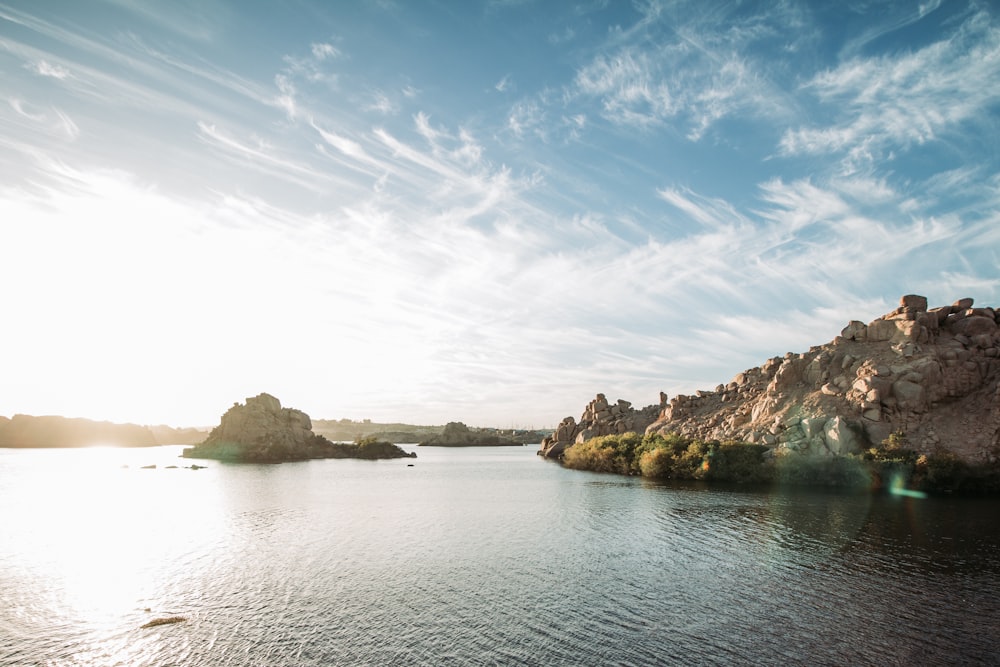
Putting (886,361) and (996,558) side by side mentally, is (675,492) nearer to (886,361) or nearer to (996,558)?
(996,558)

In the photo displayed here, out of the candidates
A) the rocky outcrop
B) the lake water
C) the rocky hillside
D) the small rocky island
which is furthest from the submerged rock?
the small rocky island

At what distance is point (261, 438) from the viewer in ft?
449

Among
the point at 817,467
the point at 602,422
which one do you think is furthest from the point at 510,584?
the point at 602,422

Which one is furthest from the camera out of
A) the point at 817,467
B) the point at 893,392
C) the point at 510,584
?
the point at 893,392

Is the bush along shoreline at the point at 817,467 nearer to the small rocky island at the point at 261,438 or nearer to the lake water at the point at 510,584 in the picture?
the lake water at the point at 510,584

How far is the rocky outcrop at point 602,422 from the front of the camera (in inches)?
4941

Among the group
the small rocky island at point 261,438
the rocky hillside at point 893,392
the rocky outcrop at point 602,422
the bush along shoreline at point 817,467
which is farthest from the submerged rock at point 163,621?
the small rocky island at point 261,438

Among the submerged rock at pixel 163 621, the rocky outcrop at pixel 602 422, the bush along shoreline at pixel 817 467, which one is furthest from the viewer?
the rocky outcrop at pixel 602 422

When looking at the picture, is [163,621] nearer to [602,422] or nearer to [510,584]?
[510,584]

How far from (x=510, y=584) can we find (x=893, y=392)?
65.1 meters

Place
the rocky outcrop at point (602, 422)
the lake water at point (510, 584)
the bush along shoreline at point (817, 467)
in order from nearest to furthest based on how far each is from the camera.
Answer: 1. the lake water at point (510, 584)
2. the bush along shoreline at point (817, 467)
3. the rocky outcrop at point (602, 422)

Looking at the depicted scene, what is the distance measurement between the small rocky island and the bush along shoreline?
307ft

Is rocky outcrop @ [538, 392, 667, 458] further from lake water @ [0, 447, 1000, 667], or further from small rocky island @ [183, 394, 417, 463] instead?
lake water @ [0, 447, 1000, 667]

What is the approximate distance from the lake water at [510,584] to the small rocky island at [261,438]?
85.1 meters
